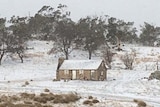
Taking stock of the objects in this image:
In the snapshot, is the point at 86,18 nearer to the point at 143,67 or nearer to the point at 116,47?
the point at 116,47

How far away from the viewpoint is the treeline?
103812 millimetres

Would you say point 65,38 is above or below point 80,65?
above

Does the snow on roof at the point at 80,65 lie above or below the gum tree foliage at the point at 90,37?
below

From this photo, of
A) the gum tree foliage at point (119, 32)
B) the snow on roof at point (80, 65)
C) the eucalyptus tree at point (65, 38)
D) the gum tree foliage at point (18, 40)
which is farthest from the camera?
the gum tree foliage at point (119, 32)

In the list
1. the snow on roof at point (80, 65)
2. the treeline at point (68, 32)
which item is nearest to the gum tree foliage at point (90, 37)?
the treeline at point (68, 32)

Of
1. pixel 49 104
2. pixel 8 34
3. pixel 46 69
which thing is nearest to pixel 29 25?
pixel 8 34

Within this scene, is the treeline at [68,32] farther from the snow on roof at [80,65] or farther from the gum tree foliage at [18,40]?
the snow on roof at [80,65]

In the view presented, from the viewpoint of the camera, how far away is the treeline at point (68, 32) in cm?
10381

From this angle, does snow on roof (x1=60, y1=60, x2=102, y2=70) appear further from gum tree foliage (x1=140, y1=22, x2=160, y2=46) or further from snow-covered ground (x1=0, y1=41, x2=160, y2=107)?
gum tree foliage (x1=140, y1=22, x2=160, y2=46)

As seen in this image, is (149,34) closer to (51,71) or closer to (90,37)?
(90,37)

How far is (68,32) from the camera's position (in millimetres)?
108562

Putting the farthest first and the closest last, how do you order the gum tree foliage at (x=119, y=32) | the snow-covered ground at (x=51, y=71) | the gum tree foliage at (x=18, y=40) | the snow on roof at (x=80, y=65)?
the gum tree foliage at (x=119, y=32)
the gum tree foliage at (x=18, y=40)
the snow on roof at (x=80, y=65)
the snow-covered ground at (x=51, y=71)

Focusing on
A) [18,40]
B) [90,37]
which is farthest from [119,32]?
[18,40]

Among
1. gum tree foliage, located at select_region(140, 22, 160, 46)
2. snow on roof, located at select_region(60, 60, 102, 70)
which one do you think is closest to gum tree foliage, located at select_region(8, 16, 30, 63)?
snow on roof, located at select_region(60, 60, 102, 70)
